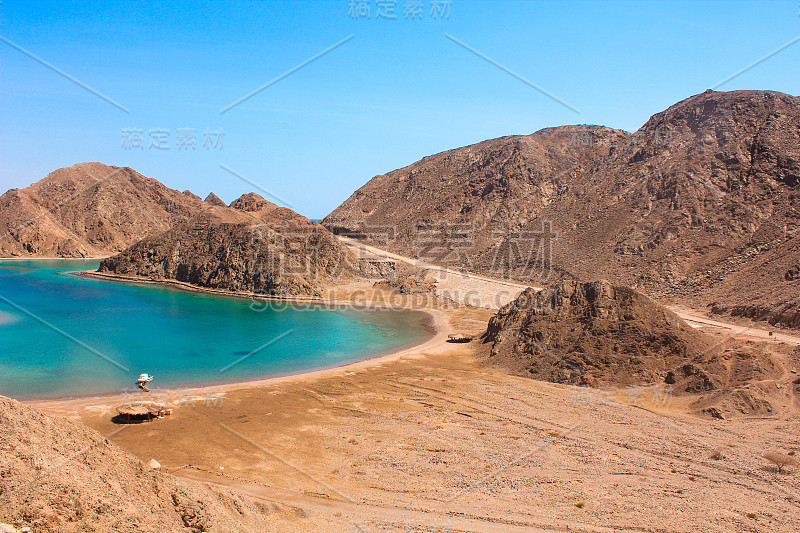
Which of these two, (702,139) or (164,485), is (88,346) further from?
(702,139)

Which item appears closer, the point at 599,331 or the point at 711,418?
the point at 711,418

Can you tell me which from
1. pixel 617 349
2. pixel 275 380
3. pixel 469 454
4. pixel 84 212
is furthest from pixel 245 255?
pixel 84 212

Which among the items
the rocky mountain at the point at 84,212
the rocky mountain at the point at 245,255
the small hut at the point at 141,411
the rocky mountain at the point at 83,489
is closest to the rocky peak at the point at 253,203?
the rocky mountain at the point at 245,255

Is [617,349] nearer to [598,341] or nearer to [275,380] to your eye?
[598,341]

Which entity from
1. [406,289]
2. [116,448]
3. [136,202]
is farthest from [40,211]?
[116,448]

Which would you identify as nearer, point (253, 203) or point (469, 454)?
point (469, 454)

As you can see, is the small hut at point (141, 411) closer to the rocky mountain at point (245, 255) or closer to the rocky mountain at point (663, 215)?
the rocky mountain at point (245, 255)

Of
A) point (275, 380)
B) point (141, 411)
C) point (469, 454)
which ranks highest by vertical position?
point (469, 454)
